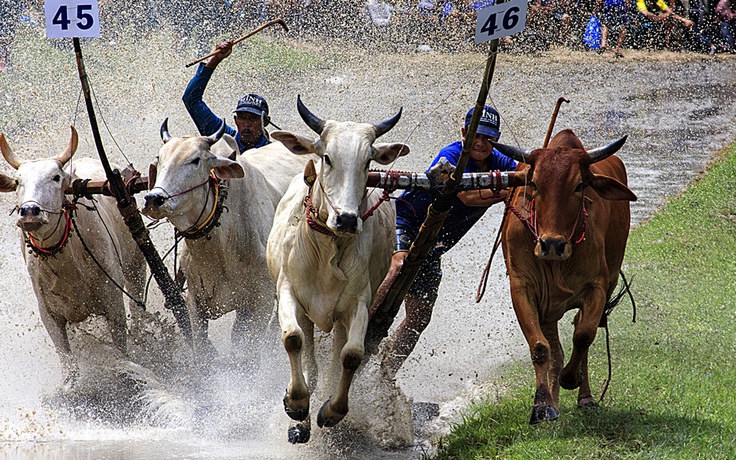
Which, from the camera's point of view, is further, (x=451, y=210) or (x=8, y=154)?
(x=451, y=210)

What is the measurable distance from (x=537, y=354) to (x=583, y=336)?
10.7 inches

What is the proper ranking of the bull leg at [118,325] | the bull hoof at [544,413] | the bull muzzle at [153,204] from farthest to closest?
the bull leg at [118,325] → the bull muzzle at [153,204] → the bull hoof at [544,413]

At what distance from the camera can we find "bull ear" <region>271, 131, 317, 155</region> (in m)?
5.82

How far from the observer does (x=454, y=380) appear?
825 centimetres

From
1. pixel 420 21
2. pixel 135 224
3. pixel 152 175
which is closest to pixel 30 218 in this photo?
pixel 135 224

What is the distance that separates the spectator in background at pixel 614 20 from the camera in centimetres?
1931

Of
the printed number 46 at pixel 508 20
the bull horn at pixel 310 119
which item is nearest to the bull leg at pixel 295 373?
the bull horn at pixel 310 119

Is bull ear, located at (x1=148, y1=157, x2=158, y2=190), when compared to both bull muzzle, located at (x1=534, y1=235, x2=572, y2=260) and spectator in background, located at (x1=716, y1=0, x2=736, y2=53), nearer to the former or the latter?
bull muzzle, located at (x1=534, y1=235, x2=572, y2=260)

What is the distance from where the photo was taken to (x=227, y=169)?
23.1ft

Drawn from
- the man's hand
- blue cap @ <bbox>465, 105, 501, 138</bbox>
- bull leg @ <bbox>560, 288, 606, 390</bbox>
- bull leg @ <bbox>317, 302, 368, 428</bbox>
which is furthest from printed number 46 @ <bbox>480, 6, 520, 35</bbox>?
the man's hand

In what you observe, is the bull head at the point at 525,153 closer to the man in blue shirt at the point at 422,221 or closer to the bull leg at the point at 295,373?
the man in blue shirt at the point at 422,221

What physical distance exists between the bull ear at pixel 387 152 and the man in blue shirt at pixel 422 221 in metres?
0.90

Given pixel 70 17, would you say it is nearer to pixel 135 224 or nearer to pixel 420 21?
pixel 135 224

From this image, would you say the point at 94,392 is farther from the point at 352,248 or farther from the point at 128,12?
the point at 128,12
